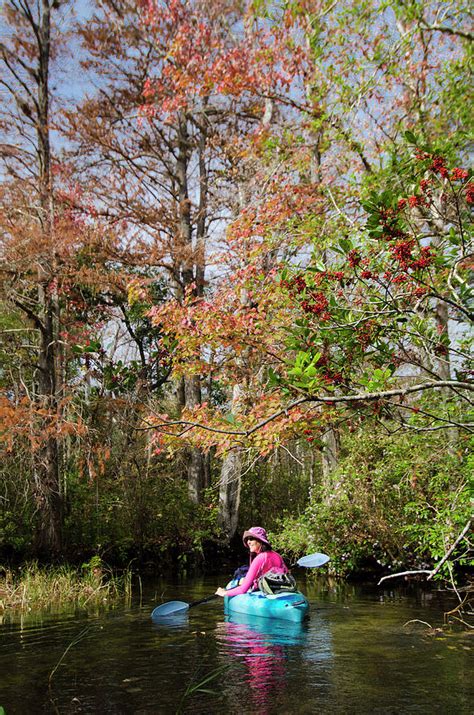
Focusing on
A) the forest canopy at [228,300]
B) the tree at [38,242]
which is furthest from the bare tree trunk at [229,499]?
the tree at [38,242]

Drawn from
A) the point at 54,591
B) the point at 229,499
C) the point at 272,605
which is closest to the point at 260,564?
the point at 272,605

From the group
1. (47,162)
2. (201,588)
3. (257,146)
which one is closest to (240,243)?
(257,146)

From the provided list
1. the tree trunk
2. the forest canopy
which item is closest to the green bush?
the forest canopy

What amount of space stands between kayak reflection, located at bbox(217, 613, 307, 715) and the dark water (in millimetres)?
12

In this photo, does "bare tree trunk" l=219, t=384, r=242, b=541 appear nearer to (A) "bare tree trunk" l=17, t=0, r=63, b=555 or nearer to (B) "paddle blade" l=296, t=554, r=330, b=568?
(A) "bare tree trunk" l=17, t=0, r=63, b=555

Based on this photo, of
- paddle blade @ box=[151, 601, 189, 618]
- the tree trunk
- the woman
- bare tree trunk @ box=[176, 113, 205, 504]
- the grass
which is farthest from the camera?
bare tree trunk @ box=[176, 113, 205, 504]

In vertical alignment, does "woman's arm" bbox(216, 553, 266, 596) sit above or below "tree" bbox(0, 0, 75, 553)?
below

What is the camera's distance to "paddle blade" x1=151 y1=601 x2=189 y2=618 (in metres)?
7.82

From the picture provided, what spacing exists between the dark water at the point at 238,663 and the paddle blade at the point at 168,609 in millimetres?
143

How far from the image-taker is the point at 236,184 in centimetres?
1588

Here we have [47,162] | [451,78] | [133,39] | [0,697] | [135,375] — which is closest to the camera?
[0,697]

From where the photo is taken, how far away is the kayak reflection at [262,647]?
184 inches

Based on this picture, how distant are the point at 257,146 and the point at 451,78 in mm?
5188

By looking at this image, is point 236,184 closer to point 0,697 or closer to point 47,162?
point 47,162
